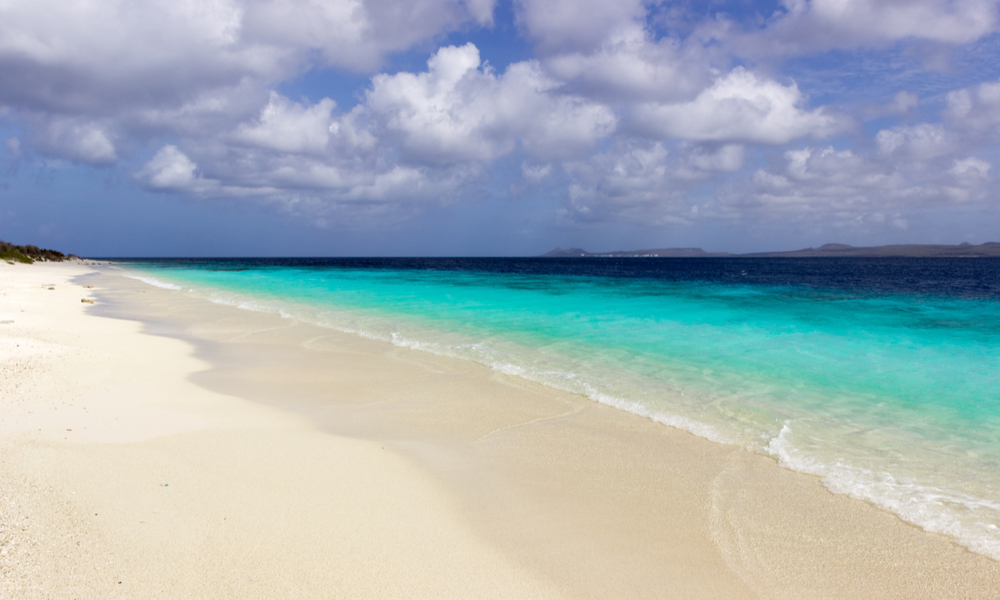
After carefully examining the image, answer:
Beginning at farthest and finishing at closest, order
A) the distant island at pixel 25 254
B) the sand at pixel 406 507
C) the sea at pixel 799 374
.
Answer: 1. the distant island at pixel 25 254
2. the sea at pixel 799 374
3. the sand at pixel 406 507

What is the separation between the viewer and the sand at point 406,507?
10.5 feet

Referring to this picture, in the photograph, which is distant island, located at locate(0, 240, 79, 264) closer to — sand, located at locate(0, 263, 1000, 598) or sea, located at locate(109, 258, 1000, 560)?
sea, located at locate(109, 258, 1000, 560)

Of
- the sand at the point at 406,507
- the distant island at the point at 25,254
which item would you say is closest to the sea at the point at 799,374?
the sand at the point at 406,507

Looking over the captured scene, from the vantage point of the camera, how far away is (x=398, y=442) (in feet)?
18.6

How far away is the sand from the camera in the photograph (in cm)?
319

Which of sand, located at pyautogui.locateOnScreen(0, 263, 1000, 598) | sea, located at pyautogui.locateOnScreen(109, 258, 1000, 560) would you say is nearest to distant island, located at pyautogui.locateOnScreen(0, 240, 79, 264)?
sea, located at pyautogui.locateOnScreen(109, 258, 1000, 560)

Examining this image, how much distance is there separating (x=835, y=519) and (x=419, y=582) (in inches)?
133

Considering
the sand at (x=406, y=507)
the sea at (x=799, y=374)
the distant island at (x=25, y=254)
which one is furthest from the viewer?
the distant island at (x=25, y=254)

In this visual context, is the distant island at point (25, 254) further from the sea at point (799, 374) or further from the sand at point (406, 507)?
the sand at point (406, 507)

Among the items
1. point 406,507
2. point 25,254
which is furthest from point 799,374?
point 25,254

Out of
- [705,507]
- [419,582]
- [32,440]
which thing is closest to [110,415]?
[32,440]

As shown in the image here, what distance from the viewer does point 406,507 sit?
4125 millimetres

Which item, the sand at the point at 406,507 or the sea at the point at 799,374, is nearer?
the sand at the point at 406,507

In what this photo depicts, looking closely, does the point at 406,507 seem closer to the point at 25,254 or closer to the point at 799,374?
the point at 799,374
